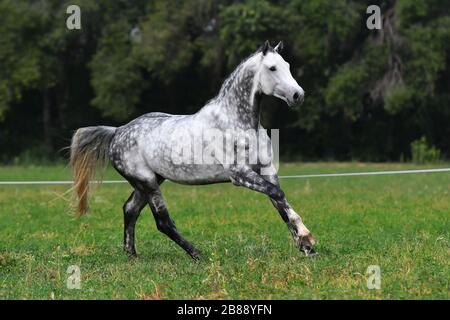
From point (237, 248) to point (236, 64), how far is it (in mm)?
20707

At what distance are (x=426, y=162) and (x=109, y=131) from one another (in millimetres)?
20029

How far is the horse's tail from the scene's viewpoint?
371 inches

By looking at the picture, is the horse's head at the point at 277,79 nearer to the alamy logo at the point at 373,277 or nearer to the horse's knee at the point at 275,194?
the horse's knee at the point at 275,194

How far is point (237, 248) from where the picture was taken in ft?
30.3

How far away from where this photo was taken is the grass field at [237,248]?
6.57 metres

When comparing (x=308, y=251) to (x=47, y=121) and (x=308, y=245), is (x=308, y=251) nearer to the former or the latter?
(x=308, y=245)

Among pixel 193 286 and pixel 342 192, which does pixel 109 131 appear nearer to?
pixel 193 286

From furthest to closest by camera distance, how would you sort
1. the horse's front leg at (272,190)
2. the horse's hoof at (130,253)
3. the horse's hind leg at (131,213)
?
the horse's hind leg at (131,213)
the horse's hoof at (130,253)
the horse's front leg at (272,190)

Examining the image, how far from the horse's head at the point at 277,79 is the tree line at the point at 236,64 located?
67.1 feet

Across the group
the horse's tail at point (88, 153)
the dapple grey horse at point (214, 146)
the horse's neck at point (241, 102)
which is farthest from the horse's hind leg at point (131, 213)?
the horse's neck at point (241, 102)

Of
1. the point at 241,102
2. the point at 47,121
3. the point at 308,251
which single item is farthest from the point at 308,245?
the point at 47,121

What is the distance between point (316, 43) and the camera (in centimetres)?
2891
